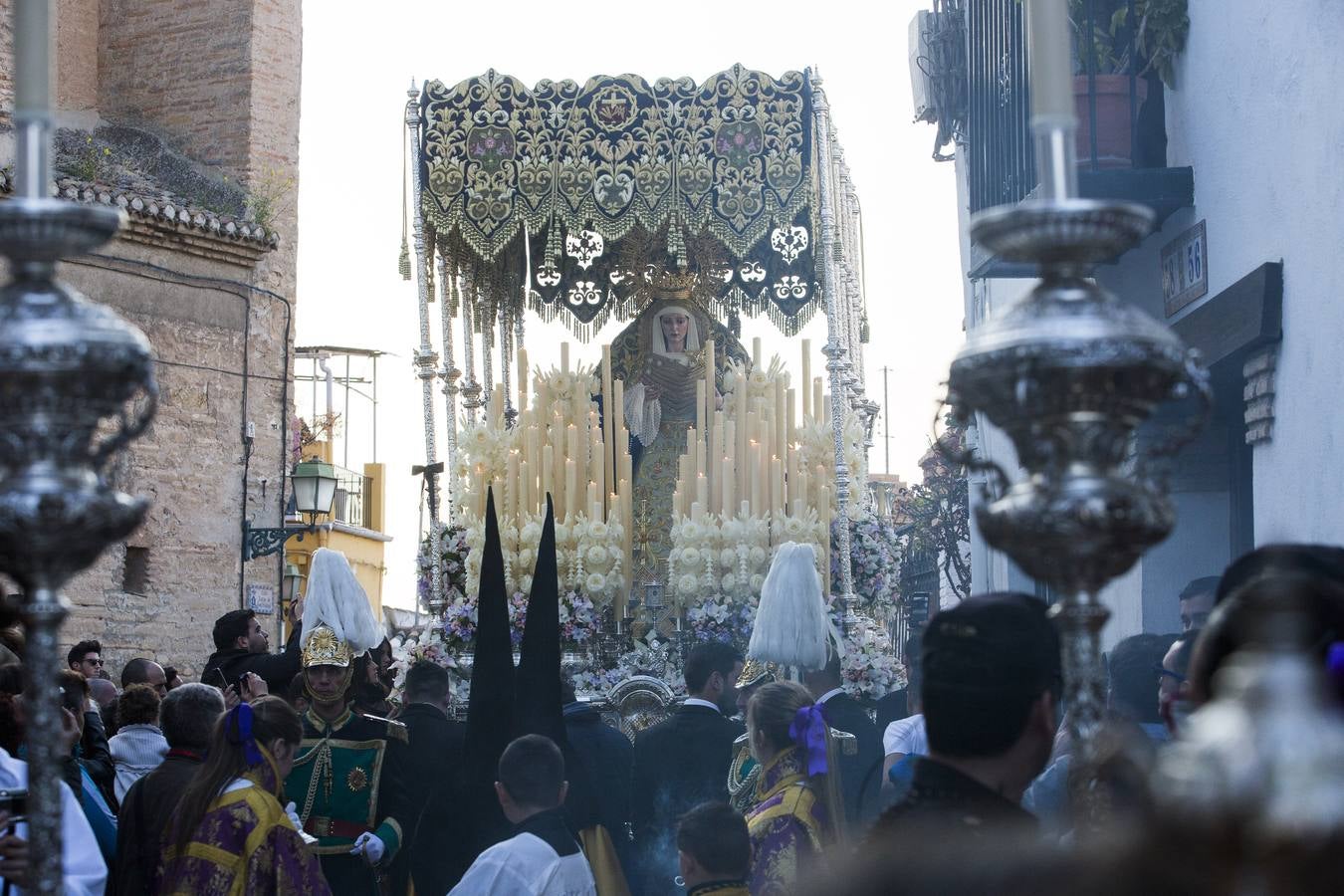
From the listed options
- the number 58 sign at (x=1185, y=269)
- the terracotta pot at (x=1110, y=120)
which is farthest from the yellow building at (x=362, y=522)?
the terracotta pot at (x=1110, y=120)

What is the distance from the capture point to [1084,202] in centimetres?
212

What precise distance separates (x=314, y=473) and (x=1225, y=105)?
809 cm

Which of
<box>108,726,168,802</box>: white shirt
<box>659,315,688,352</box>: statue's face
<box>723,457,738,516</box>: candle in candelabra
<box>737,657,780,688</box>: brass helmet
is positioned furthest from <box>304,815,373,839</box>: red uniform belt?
<box>659,315,688,352</box>: statue's face

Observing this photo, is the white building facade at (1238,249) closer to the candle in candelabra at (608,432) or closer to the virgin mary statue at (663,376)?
the virgin mary statue at (663,376)

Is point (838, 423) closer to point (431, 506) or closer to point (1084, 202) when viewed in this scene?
point (431, 506)

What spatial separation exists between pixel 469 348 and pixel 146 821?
18.7ft

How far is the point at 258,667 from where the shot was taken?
7086 millimetres

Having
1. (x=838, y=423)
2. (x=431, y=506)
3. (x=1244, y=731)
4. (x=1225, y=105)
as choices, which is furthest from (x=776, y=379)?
(x=1244, y=731)

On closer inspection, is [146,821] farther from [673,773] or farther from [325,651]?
[673,773]

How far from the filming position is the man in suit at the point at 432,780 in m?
5.78

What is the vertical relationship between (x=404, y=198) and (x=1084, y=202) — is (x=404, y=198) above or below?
above

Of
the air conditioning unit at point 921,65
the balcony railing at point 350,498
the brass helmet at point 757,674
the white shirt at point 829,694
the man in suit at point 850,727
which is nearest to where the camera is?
the man in suit at point 850,727

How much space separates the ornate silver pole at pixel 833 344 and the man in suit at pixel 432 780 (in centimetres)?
255

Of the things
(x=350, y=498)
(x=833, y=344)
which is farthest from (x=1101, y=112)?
(x=350, y=498)
